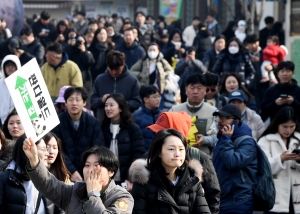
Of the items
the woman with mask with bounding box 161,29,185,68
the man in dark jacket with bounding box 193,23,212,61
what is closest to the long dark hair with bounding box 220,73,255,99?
the woman with mask with bounding box 161,29,185,68

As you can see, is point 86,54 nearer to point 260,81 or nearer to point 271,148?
point 260,81

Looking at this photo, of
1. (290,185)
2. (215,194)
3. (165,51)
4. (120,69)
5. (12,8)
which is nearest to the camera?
(215,194)

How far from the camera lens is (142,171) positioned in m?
6.85

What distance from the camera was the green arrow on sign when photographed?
6137 millimetres

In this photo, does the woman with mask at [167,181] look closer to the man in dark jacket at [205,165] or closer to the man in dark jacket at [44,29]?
the man in dark jacket at [205,165]

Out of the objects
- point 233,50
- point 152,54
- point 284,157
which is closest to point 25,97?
point 284,157

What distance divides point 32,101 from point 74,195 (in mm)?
693

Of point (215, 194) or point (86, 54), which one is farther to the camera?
point (86, 54)

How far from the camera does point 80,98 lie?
1009 cm

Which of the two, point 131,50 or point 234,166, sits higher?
point 131,50

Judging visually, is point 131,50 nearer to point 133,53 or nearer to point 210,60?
point 133,53

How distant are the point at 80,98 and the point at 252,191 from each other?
2.43m

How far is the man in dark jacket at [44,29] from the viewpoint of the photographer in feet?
70.3

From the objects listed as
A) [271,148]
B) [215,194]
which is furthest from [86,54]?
[215,194]
